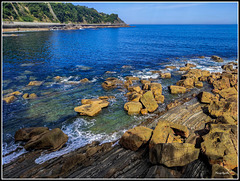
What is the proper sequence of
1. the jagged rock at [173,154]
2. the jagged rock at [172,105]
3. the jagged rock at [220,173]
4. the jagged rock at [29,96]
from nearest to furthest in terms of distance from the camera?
the jagged rock at [220,173], the jagged rock at [173,154], the jagged rock at [172,105], the jagged rock at [29,96]

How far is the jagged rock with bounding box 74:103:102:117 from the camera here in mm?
20281

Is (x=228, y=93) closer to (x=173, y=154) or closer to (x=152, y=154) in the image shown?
(x=173, y=154)

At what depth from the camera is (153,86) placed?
86.9 feet

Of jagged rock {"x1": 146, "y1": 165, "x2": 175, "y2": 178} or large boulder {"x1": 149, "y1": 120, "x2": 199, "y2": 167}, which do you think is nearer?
jagged rock {"x1": 146, "y1": 165, "x2": 175, "y2": 178}

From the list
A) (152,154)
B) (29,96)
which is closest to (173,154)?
(152,154)

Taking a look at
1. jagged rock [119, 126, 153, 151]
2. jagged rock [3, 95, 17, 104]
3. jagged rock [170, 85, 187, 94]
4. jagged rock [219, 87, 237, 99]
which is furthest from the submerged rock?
jagged rock [219, 87, 237, 99]

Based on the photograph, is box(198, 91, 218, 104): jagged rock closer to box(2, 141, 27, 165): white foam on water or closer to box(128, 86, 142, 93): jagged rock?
box(128, 86, 142, 93): jagged rock

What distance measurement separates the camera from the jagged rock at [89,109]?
2028cm

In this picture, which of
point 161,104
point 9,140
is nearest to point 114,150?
point 9,140

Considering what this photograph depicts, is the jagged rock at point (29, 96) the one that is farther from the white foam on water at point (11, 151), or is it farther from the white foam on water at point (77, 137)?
the white foam on water at point (11, 151)

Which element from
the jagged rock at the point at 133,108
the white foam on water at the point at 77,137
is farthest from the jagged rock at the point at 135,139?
the jagged rock at the point at 133,108

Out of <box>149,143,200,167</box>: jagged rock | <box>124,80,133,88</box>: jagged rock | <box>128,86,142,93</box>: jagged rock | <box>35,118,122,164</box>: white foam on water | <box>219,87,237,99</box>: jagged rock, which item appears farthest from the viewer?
<box>124,80,133,88</box>: jagged rock

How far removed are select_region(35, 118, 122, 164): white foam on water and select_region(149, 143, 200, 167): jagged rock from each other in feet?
18.2

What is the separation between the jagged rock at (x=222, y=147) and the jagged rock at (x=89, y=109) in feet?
42.0
